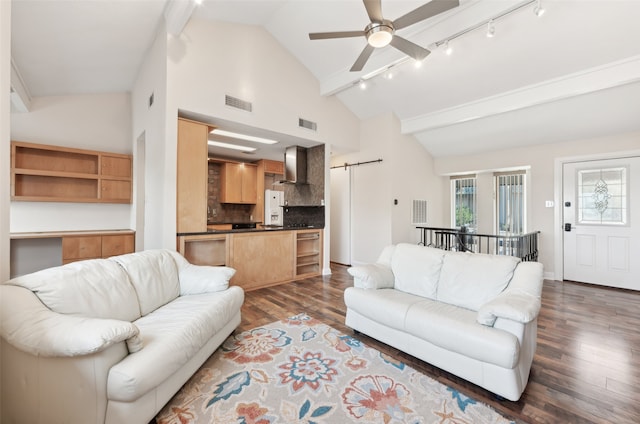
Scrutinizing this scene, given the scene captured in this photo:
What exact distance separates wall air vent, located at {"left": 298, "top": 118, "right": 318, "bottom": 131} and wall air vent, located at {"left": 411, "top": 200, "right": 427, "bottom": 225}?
2.74 metres

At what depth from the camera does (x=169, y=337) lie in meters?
1.67

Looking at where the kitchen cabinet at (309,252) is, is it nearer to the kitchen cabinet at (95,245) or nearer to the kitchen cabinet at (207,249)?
the kitchen cabinet at (207,249)

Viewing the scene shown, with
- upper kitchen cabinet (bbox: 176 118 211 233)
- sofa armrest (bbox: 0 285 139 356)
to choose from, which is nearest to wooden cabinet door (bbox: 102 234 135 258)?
upper kitchen cabinet (bbox: 176 118 211 233)

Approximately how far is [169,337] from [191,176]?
237 cm

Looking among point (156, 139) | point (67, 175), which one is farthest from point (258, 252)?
point (67, 175)

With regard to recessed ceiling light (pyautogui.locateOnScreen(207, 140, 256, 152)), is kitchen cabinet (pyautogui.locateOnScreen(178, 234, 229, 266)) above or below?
below

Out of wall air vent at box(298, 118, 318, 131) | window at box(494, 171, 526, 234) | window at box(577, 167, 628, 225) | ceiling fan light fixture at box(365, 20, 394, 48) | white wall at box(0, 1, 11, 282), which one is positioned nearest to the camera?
white wall at box(0, 1, 11, 282)

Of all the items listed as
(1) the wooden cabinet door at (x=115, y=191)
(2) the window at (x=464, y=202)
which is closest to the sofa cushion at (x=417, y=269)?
(2) the window at (x=464, y=202)

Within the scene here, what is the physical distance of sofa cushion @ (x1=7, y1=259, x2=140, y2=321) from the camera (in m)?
1.62

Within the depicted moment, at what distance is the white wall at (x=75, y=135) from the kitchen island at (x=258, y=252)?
2.20 metres

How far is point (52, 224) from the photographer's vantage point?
437cm

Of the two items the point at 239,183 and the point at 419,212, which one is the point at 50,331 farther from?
the point at 419,212

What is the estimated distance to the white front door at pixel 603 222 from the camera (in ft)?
13.8

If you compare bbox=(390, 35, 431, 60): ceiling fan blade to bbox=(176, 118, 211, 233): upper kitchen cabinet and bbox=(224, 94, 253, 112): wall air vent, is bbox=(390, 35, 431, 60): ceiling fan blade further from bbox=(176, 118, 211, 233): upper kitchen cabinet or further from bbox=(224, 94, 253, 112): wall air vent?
bbox=(176, 118, 211, 233): upper kitchen cabinet
